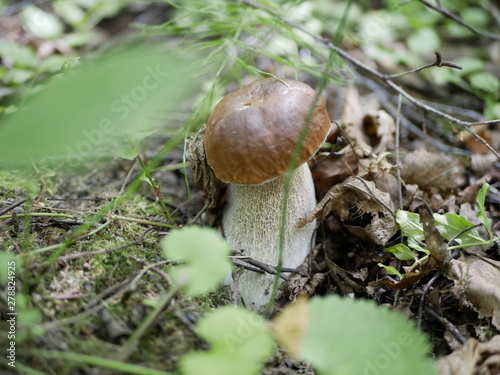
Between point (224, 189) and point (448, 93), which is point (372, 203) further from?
point (448, 93)

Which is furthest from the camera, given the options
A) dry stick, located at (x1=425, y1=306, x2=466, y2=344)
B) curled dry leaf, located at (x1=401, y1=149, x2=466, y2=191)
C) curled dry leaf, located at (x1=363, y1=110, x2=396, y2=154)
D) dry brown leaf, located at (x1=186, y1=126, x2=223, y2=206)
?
curled dry leaf, located at (x1=363, y1=110, x2=396, y2=154)

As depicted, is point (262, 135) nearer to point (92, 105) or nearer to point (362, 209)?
point (362, 209)

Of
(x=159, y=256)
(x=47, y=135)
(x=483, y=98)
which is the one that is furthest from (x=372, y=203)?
(x=483, y=98)

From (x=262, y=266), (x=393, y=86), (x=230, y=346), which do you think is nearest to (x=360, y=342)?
(x=230, y=346)

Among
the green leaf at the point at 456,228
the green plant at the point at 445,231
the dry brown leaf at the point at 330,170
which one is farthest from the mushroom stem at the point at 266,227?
the green leaf at the point at 456,228

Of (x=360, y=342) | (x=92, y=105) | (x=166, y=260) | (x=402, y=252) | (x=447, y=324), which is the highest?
(x=92, y=105)

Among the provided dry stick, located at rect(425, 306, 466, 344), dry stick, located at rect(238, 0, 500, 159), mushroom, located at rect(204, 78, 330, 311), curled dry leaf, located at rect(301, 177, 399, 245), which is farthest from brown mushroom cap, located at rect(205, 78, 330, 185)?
dry stick, located at rect(425, 306, 466, 344)

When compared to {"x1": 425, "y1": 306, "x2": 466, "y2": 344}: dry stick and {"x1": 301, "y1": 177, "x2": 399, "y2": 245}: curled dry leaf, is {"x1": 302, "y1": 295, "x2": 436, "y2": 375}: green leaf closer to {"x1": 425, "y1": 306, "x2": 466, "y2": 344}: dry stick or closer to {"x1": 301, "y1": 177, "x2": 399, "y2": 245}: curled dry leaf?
{"x1": 425, "y1": 306, "x2": 466, "y2": 344}: dry stick

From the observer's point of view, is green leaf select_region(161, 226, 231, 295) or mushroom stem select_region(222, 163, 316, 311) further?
mushroom stem select_region(222, 163, 316, 311)
